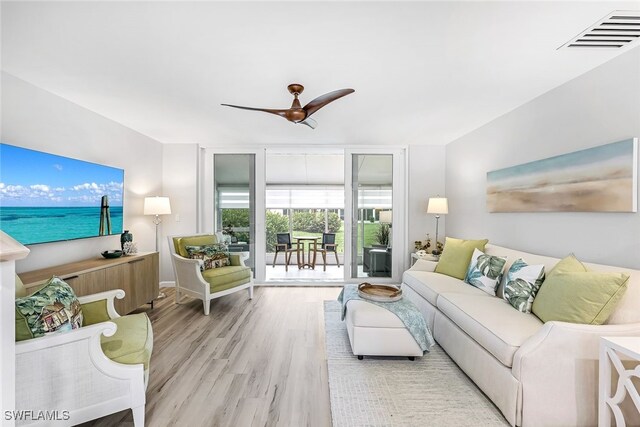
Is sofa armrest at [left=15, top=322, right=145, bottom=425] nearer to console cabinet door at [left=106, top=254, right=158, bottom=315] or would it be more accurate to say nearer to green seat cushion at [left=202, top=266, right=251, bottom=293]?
console cabinet door at [left=106, top=254, right=158, bottom=315]

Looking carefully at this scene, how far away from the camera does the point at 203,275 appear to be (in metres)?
3.52

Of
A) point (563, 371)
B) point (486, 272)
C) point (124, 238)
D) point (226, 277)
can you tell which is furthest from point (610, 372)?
point (124, 238)

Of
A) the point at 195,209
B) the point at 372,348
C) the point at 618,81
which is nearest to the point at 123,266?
the point at 195,209

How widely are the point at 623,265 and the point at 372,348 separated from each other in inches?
77.1

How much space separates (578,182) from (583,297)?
3.71 feet

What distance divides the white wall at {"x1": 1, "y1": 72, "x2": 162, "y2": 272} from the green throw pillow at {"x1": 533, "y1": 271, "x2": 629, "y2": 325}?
13.9ft

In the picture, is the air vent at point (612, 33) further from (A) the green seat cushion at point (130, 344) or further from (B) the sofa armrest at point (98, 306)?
(B) the sofa armrest at point (98, 306)

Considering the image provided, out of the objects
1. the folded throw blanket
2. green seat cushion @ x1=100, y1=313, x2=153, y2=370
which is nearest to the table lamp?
green seat cushion @ x1=100, y1=313, x2=153, y2=370

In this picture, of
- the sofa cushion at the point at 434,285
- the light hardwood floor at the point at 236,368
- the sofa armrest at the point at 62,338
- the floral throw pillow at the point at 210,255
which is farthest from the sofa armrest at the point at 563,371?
the floral throw pillow at the point at 210,255

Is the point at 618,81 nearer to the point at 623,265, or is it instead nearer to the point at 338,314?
the point at 623,265

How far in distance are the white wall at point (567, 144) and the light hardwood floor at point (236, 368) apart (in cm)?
240

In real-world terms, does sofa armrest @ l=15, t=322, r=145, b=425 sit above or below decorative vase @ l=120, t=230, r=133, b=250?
below

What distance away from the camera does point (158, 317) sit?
3297mm

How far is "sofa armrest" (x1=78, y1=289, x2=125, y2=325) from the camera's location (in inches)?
75.9
